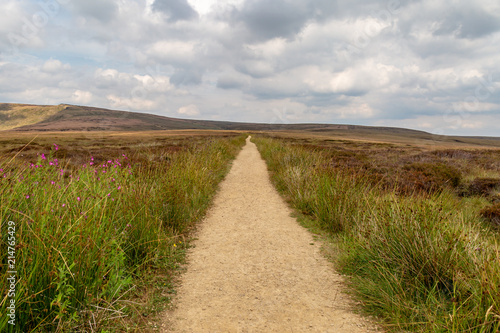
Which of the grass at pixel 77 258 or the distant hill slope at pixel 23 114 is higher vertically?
the distant hill slope at pixel 23 114

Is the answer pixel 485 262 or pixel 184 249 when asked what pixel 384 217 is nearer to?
pixel 485 262

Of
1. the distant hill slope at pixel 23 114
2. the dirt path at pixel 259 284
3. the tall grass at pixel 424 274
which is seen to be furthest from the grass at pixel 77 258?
the distant hill slope at pixel 23 114

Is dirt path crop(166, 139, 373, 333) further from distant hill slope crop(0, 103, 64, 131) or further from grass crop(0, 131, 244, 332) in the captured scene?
distant hill slope crop(0, 103, 64, 131)

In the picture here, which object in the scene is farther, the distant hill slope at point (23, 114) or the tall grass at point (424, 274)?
the distant hill slope at point (23, 114)

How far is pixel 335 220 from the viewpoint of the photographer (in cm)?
603

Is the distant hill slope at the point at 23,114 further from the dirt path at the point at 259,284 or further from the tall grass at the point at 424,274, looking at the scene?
the tall grass at the point at 424,274

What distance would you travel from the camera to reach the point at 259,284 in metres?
3.85

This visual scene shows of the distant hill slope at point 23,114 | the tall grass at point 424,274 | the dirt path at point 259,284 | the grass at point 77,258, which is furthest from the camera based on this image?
the distant hill slope at point 23,114

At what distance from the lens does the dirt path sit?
9.91 feet

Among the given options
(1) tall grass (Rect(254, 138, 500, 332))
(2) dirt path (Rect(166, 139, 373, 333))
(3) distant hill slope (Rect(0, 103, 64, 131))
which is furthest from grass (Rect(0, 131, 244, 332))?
(3) distant hill slope (Rect(0, 103, 64, 131))

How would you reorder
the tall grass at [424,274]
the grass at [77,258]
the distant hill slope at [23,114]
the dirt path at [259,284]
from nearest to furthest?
the grass at [77,258]
the tall grass at [424,274]
the dirt path at [259,284]
the distant hill slope at [23,114]

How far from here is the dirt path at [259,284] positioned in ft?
9.91

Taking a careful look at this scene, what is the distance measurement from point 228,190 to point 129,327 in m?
7.53

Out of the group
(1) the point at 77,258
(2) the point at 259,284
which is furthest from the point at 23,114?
(2) the point at 259,284
